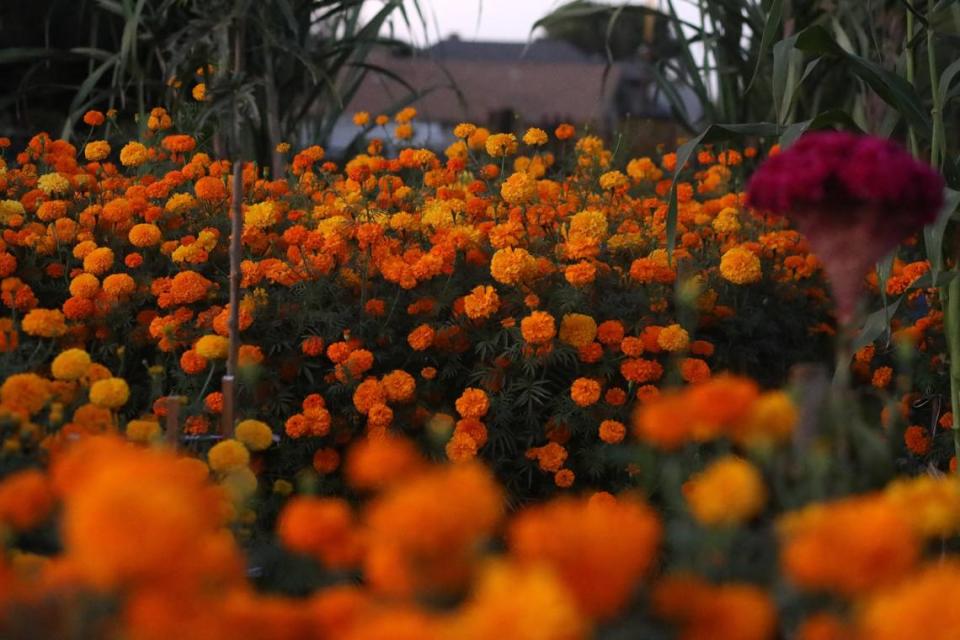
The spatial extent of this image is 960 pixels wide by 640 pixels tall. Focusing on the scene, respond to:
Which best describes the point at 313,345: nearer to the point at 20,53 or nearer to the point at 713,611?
the point at 713,611

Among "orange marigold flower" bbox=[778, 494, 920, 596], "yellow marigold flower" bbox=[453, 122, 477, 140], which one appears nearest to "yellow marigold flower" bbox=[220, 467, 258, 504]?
"orange marigold flower" bbox=[778, 494, 920, 596]

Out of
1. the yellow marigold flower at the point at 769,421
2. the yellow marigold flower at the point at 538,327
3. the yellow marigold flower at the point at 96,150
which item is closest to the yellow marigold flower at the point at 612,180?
the yellow marigold flower at the point at 538,327

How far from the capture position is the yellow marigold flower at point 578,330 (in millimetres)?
2604

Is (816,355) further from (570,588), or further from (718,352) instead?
(570,588)

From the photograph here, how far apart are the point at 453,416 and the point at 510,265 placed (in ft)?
1.21

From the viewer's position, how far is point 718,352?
3.00 meters

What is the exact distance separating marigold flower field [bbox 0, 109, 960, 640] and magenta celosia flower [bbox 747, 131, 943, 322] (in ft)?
0.13

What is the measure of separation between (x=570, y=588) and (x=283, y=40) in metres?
3.64

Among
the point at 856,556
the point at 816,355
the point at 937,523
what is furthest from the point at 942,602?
the point at 816,355

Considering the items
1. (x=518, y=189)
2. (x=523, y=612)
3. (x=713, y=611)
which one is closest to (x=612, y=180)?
(x=518, y=189)

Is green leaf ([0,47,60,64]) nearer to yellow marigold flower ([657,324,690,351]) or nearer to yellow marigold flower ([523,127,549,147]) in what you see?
yellow marigold flower ([523,127,549,147])

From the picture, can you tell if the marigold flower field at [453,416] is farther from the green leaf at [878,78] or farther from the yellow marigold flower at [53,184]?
the green leaf at [878,78]

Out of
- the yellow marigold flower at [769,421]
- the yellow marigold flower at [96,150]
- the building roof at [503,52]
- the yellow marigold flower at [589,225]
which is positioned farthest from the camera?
the building roof at [503,52]

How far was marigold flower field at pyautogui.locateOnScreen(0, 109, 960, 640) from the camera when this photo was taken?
2.77ft
